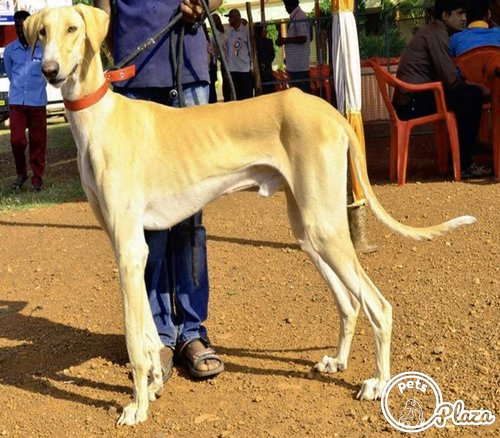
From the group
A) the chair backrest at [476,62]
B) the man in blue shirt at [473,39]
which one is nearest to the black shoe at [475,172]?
the chair backrest at [476,62]

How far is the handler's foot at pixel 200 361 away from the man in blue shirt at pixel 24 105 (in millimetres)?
7790

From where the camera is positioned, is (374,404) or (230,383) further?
(230,383)

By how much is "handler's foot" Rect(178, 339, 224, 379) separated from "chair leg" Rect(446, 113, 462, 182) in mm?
4904

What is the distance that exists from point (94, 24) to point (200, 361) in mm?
1967

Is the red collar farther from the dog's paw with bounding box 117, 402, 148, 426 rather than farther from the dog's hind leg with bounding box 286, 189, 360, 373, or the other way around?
the dog's paw with bounding box 117, 402, 148, 426

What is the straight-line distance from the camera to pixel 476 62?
9.80 meters

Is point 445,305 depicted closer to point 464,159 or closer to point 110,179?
point 110,179

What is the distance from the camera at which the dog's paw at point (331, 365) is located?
176 inches

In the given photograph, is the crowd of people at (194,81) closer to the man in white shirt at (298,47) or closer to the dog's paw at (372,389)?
the man in white shirt at (298,47)

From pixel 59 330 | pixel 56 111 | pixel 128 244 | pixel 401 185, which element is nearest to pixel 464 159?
pixel 401 185

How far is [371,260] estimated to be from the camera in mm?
6445

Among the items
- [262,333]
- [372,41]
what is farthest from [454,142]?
[372,41]

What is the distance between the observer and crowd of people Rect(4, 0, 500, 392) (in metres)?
4.63

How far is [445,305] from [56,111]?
20771 millimetres
